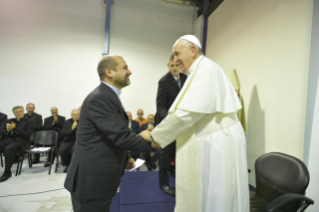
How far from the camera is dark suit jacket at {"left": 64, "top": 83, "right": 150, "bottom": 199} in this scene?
4.28 ft

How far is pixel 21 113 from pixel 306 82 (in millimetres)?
5714

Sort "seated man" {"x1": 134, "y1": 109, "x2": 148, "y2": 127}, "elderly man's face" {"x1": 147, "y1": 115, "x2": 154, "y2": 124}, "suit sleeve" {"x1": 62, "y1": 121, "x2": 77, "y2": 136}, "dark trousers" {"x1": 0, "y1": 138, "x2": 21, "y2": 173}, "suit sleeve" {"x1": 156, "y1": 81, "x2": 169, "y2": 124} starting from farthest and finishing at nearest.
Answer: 1. "seated man" {"x1": 134, "y1": 109, "x2": 148, "y2": 127}
2. "elderly man's face" {"x1": 147, "y1": 115, "x2": 154, "y2": 124}
3. "suit sleeve" {"x1": 62, "y1": 121, "x2": 77, "y2": 136}
4. "dark trousers" {"x1": 0, "y1": 138, "x2": 21, "y2": 173}
5. "suit sleeve" {"x1": 156, "y1": 81, "x2": 169, "y2": 124}

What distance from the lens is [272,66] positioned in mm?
3027

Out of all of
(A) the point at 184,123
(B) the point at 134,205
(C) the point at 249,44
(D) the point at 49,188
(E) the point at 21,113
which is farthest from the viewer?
(E) the point at 21,113

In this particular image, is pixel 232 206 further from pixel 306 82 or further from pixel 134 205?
pixel 306 82

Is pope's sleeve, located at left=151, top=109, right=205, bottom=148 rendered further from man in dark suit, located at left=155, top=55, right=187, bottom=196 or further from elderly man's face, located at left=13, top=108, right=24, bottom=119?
elderly man's face, located at left=13, top=108, right=24, bottom=119

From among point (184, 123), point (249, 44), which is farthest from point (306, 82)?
point (184, 123)

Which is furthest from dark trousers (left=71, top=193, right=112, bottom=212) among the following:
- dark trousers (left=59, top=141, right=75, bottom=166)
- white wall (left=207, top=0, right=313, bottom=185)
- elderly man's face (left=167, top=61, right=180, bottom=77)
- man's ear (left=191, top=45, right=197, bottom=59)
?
dark trousers (left=59, top=141, right=75, bottom=166)

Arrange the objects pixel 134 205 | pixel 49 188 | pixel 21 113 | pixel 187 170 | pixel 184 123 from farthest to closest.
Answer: pixel 21 113
pixel 49 188
pixel 134 205
pixel 187 170
pixel 184 123

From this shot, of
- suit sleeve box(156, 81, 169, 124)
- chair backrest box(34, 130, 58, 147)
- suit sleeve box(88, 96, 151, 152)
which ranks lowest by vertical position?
chair backrest box(34, 130, 58, 147)

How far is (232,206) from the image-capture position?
137cm

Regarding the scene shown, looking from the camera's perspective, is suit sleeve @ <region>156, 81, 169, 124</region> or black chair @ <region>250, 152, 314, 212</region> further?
suit sleeve @ <region>156, 81, 169, 124</region>

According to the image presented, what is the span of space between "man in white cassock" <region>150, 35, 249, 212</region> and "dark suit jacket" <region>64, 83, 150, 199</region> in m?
0.29

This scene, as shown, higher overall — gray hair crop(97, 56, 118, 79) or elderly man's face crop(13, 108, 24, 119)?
gray hair crop(97, 56, 118, 79)
